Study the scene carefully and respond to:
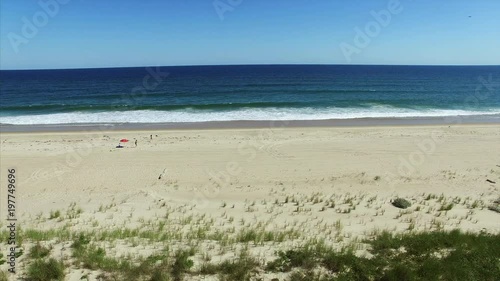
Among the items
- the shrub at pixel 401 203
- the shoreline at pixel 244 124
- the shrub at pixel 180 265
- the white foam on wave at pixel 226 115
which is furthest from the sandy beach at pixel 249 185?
the white foam on wave at pixel 226 115

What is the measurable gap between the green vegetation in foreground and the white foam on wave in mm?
22864

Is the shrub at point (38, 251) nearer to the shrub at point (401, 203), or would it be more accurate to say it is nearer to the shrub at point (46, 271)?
the shrub at point (46, 271)

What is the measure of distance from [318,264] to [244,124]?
21.0 metres

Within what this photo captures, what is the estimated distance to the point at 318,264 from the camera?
608cm

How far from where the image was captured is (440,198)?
11.3 m

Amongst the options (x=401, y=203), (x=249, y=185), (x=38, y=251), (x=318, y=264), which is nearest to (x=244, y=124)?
(x=249, y=185)

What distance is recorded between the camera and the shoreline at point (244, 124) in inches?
1001

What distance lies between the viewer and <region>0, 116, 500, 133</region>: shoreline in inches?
1001

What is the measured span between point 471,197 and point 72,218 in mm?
12942

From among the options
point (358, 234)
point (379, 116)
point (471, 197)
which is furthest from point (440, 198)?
point (379, 116)

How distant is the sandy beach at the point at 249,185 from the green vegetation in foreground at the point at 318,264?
0.31 metres

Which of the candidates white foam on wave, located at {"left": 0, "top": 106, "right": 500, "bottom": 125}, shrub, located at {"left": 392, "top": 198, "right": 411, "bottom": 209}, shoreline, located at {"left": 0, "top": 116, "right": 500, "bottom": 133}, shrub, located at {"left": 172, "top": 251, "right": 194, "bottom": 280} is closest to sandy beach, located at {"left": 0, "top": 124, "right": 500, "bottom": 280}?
shrub, located at {"left": 392, "top": 198, "right": 411, "bottom": 209}

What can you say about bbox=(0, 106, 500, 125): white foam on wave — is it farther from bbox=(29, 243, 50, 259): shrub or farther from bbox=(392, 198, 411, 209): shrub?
bbox=(29, 243, 50, 259): shrub

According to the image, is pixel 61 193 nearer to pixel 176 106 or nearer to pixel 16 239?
pixel 16 239
